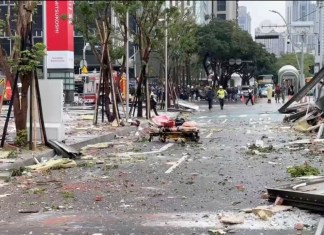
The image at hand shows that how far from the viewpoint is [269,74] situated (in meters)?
114

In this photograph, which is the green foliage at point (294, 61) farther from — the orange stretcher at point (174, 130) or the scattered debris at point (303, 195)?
the scattered debris at point (303, 195)

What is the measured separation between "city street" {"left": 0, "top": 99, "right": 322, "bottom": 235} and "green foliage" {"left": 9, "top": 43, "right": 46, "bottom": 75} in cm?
269

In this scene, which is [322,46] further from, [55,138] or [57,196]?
[57,196]

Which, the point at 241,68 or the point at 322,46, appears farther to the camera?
the point at 241,68

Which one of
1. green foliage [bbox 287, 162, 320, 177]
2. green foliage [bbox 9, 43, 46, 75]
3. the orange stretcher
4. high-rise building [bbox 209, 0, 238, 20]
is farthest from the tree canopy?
high-rise building [bbox 209, 0, 238, 20]

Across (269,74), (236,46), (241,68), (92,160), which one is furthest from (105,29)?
(269,74)

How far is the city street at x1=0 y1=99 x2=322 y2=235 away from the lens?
7559 mm

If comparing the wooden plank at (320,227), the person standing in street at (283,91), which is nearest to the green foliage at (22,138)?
the wooden plank at (320,227)

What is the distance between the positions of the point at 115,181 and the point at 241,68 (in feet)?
244

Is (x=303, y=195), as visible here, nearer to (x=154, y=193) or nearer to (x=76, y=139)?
(x=154, y=193)

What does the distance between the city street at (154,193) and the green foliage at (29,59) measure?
2.69 metres

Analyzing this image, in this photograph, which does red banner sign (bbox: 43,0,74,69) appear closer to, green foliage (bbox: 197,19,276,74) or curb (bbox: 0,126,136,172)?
green foliage (bbox: 197,19,276,74)

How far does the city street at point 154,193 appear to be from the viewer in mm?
7559

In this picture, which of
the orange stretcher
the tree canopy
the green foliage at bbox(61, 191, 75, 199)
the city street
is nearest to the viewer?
the city street
